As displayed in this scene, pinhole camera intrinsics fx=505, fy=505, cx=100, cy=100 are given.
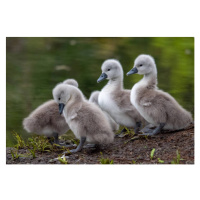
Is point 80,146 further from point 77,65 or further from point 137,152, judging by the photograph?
point 77,65

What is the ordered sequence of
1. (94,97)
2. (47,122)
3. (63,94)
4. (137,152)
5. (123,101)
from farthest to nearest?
(94,97) → (123,101) → (47,122) → (63,94) → (137,152)

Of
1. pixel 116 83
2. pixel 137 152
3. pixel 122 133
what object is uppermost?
pixel 116 83

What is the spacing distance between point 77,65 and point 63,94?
1.21 meters

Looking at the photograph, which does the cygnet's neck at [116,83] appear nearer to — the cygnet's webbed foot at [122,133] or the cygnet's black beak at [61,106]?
the cygnet's webbed foot at [122,133]

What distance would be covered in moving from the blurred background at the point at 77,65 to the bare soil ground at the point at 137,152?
40cm

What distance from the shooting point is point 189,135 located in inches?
170

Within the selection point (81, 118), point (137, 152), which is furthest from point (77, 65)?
point (137, 152)

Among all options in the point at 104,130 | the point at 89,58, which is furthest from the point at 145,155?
the point at 89,58

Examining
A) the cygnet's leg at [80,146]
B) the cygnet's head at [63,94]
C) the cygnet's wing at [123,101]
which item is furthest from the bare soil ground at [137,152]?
the cygnet's head at [63,94]

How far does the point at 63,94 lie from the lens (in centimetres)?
434

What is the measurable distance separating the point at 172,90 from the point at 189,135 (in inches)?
29.8

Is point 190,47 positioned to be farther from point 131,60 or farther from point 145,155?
point 145,155

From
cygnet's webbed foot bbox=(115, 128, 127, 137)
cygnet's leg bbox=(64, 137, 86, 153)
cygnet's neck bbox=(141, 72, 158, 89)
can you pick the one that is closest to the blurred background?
cygnet's neck bbox=(141, 72, 158, 89)

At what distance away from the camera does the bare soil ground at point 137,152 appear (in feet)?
13.4
